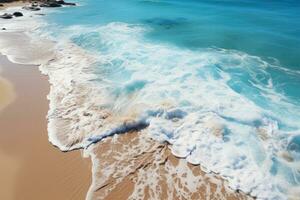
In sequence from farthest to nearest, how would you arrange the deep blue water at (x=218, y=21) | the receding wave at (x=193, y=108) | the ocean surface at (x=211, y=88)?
the deep blue water at (x=218, y=21)
the ocean surface at (x=211, y=88)
the receding wave at (x=193, y=108)

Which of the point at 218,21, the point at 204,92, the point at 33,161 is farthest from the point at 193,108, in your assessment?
the point at 218,21

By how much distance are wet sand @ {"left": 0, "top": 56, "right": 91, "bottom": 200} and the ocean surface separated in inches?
57.1

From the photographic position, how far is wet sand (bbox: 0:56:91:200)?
22.6ft

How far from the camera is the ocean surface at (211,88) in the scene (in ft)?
26.7

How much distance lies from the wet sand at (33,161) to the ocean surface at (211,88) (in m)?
1.45

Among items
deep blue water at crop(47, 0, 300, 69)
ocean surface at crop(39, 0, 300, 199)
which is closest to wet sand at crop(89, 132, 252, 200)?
ocean surface at crop(39, 0, 300, 199)

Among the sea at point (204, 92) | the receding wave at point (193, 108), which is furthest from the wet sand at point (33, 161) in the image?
the sea at point (204, 92)

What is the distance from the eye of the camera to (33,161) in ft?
25.8

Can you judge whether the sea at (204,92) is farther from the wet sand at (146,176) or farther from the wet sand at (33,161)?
the wet sand at (33,161)

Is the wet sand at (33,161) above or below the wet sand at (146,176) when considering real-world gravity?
below

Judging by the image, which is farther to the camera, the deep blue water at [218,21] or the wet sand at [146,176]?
the deep blue water at [218,21]

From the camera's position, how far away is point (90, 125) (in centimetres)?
952

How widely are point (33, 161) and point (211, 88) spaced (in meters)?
8.28

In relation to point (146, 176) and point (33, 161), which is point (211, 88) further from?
point (33, 161)
